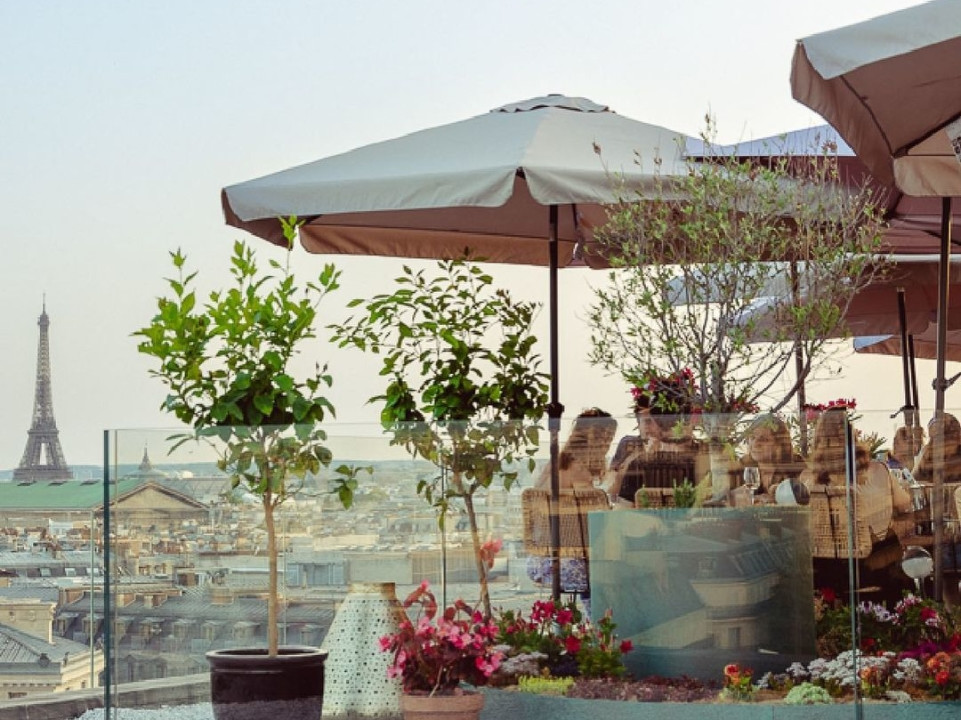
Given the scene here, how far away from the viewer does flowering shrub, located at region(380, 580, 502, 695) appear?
215 inches

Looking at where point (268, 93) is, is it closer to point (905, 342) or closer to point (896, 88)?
point (905, 342)

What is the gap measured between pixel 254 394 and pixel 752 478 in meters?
1.95

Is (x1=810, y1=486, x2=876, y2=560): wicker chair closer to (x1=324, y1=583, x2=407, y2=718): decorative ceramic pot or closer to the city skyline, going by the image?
(x1=324, y1=583, x2=407, y2=718): decorative ceramic pot

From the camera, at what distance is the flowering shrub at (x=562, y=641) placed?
5496 mm

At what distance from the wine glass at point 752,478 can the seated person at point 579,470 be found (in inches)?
20.2

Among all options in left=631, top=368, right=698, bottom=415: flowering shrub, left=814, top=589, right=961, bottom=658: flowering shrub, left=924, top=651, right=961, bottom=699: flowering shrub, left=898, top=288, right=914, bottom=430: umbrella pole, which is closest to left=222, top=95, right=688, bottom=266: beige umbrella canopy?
left=631, top=368, right=698, bottom=415: flowering shrub

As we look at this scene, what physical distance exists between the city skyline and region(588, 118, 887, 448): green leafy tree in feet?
8.89

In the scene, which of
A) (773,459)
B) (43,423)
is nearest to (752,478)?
(773,459)

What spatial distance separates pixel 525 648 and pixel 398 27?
36.4 ft

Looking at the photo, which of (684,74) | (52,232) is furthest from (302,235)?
(52,232)

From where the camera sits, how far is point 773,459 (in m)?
5.39

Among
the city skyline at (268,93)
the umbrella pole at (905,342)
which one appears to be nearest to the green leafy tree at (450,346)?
the city skyline at (268,93)

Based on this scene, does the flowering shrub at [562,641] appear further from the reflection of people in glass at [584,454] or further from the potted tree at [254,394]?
the potted tree at [254,394]

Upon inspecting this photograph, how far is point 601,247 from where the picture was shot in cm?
945
